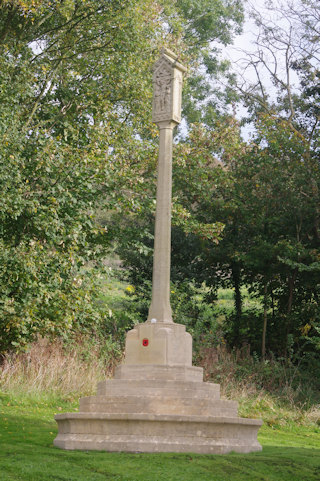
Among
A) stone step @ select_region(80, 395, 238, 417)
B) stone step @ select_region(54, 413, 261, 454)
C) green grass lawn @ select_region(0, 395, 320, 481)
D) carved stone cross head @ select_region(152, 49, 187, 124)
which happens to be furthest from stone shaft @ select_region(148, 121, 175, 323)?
green grass lawn @ select_region(0, 395, 320, 481)

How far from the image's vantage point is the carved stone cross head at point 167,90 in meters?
8.77

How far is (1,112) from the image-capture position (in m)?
12.5

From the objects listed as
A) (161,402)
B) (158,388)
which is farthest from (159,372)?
(161,402)

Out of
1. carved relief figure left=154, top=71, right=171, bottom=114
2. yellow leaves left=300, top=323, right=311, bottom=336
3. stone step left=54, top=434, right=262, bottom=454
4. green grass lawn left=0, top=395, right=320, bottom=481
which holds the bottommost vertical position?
green grass lawn left=0, top=395, right=320, bottom=481

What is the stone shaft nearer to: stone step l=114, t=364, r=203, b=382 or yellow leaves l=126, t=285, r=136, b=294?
stone step l=114, t=364, r=203, b=382

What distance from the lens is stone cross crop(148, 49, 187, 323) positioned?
8156 millimetres

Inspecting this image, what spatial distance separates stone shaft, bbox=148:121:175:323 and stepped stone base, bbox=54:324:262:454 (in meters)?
0.41

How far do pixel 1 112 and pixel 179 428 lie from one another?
335 inches

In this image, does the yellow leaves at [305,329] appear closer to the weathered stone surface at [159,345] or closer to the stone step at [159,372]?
the weathered stone surface at [159,345]

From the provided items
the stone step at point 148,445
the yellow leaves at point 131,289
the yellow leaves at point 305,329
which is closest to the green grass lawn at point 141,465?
the stone step at point 148,445

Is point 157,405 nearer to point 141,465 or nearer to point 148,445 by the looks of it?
point 148,445

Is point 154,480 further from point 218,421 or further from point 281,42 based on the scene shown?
point 281,42

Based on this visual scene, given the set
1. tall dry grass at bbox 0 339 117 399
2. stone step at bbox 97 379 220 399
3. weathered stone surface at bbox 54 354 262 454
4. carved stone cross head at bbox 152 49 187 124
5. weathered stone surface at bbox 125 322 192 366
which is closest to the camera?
weathered stone surface at bbox 54 354 262 454

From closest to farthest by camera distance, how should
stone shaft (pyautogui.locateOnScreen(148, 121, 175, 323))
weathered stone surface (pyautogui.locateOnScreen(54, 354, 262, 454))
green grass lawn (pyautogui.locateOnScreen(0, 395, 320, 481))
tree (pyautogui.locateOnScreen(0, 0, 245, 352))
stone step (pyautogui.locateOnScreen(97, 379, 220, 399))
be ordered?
green grass lawn (pyautogui.locateOnScreen(0, 395, 320, 481)), weathered stone surface (pyautogui.locateOnScreen(54, 354, 262, 454)), stone step (pyautogui.locateOnScreen(97, 379, 220, 399)), stone shaft (pyautogui.locateOnScreen(148, 121, 175, 323)), tree (pyautogui.locateOnScreen(0, 0, 245, 352))
